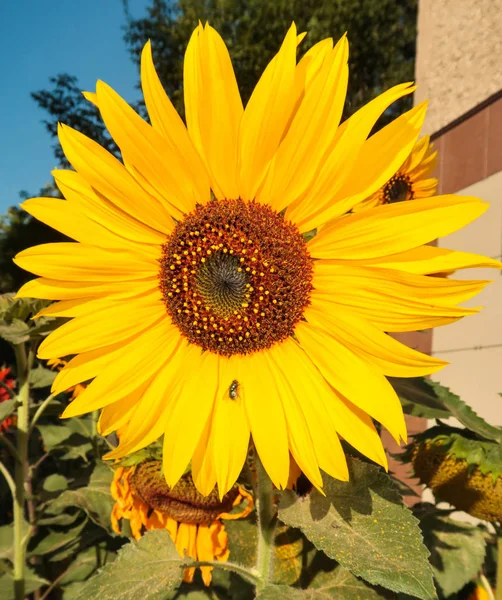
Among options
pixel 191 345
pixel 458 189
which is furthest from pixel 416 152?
pixel 458 189

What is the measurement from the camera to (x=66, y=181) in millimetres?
887

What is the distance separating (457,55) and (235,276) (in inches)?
168

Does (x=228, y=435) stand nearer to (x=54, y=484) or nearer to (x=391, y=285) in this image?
(x=391, y=285)

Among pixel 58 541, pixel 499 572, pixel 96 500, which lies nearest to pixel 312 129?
pixel 499 572

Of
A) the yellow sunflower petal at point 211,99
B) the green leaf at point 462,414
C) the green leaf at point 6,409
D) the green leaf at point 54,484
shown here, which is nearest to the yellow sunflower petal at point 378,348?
the green leaf at point 462,414

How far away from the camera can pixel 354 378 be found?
2.70 feet

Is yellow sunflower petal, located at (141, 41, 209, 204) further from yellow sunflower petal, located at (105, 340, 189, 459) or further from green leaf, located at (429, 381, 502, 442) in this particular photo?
green leaf, located at (429, 381, 502, 442)

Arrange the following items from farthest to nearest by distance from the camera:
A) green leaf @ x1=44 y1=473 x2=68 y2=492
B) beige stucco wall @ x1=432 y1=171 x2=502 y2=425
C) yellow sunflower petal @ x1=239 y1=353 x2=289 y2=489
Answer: beige stucco wall @ x1=432 y1=171 x2=502 y2=425
green leaf @ x1=44 y1=473 x2=68 y2=492
yellow sunflower petal @ x1=239 y1=353 x2=289 y2=489

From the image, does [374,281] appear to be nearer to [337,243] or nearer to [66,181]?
[337,243]

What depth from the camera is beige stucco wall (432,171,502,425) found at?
11.3ft

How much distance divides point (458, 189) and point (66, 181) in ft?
12.3

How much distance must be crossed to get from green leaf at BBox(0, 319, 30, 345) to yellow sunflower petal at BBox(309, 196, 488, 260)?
2.37ft

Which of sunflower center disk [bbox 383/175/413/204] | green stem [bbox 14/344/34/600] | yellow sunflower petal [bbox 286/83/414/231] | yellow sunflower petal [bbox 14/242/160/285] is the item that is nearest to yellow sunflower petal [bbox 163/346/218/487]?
yellow sunflower petal [bbox 14/242/160/285]

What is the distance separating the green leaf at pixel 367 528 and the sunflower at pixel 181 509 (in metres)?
0.31
